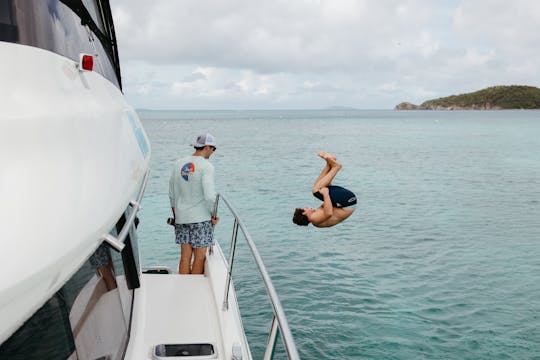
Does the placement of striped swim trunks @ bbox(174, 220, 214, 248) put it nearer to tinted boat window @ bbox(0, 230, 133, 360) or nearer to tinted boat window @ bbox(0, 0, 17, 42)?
tinted boat window @ bbox(0, 230, 133, 360)

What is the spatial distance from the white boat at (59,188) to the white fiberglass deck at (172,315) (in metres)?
0.57

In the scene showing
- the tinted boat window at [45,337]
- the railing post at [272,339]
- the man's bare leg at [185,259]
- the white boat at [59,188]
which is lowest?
the man's bare leg at [185,259]

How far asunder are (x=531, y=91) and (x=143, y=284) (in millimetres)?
214790

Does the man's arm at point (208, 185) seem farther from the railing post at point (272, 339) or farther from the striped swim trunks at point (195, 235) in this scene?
the railing post at point (272, 339)

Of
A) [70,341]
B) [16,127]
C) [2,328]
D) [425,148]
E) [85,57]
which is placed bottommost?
[425,148]

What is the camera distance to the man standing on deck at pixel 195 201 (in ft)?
17.5

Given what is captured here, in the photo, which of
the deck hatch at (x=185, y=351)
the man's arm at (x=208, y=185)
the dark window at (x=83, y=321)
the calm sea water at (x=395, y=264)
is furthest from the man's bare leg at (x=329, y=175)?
the dark window at (x=83, y=321)

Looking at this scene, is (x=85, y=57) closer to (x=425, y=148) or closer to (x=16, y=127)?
(x=16, y=127)

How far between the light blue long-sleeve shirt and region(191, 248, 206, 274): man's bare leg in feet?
0.96

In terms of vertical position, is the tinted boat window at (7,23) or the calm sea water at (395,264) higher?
the tinted boat window at (7,23)

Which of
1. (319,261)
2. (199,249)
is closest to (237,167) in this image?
(319,261)

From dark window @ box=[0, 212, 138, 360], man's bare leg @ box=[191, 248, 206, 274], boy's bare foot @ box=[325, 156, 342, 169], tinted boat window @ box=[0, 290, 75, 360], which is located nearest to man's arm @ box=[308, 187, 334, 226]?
boy's bare foot @ box=[325, 156, 342, 169]

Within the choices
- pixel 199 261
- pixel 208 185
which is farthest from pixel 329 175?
pixel 199 261

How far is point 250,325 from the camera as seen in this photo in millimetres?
7598
